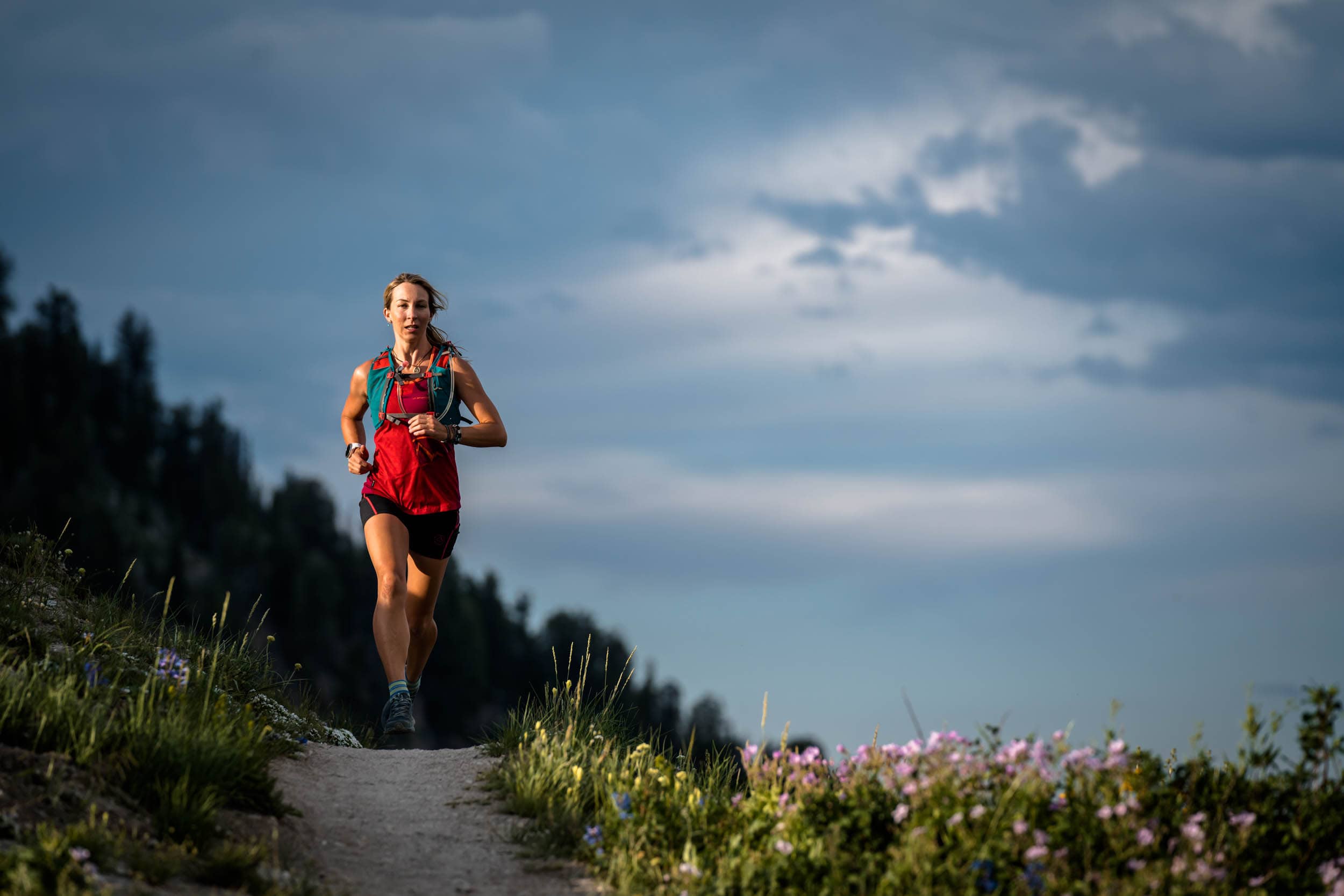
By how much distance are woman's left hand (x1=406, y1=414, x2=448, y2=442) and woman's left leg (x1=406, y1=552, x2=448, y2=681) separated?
3.45ft

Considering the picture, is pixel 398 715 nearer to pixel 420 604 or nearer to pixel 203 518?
pixel 420 604

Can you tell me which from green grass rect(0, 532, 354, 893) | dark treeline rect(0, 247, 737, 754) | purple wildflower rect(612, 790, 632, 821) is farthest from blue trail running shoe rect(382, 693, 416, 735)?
dark treeline rect(0, 247, 737, 754)

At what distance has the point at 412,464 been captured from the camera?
8719 millimetres

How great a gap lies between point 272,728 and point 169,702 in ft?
4.09

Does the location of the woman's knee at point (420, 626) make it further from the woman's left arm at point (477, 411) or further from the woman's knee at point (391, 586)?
the woman's left arm at point (477, 411)

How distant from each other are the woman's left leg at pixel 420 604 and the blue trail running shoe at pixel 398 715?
297 millimetres

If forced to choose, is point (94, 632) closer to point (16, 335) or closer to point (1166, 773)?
point (1166, 773)

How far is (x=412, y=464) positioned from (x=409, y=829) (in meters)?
2.85

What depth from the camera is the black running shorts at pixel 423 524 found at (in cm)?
874

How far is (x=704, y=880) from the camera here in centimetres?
574

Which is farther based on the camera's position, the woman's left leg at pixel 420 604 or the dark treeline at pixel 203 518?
the dark treeline at pixel 203 518

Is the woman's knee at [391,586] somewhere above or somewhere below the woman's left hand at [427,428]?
below

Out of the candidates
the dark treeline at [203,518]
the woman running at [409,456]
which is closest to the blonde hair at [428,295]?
the woman running at [409,456]

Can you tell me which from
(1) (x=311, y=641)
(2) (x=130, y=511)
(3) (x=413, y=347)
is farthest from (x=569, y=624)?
(3) (x=413, y=347)
